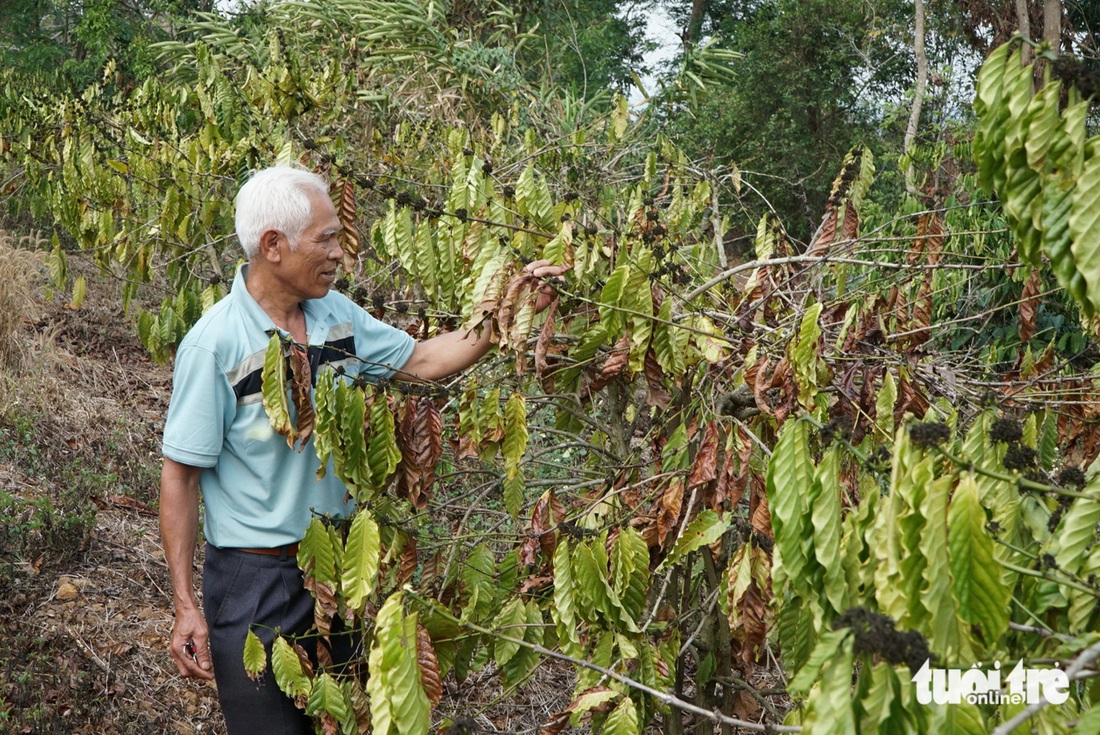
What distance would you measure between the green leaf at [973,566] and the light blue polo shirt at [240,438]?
55.3 inches

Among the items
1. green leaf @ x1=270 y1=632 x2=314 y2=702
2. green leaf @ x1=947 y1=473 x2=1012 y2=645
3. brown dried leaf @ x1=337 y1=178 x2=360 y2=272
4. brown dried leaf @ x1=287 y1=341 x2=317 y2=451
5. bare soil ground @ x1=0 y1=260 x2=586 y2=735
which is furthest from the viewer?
bare soil ground @ x1=0 y1=260 x2=586 y2=735

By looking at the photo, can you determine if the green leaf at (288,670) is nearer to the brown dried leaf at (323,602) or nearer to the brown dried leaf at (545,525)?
the brown dried leaf at (323,602)

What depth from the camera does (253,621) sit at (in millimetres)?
2279

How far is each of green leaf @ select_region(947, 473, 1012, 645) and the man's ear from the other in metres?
1.65

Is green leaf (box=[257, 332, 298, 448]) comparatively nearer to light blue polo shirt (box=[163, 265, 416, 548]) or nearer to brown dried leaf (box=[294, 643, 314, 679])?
light blue polo shirt (box=[163, 265, 416, 548])

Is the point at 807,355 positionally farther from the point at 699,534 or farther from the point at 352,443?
the point at 352,443

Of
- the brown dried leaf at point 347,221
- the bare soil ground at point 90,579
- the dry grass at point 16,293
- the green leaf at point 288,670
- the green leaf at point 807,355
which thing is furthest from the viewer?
the dry grass at point 16,293

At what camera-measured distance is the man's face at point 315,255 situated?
7.48 feet

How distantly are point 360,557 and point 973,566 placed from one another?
124cm

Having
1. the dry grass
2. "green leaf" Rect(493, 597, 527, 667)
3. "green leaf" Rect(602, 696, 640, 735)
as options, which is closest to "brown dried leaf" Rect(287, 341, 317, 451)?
"green leaf" Rect(493, 597, 527, 667)

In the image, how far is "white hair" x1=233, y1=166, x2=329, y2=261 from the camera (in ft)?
7.45

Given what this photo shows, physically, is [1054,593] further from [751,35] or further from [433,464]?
[751,35]

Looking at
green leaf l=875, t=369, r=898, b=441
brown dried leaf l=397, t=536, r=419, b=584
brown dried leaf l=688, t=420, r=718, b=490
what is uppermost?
green leaf l=875, t=369, r=898, b=441

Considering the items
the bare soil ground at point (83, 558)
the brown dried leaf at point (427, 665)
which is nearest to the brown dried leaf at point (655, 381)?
the brown dried leaf at point (427, 665)
